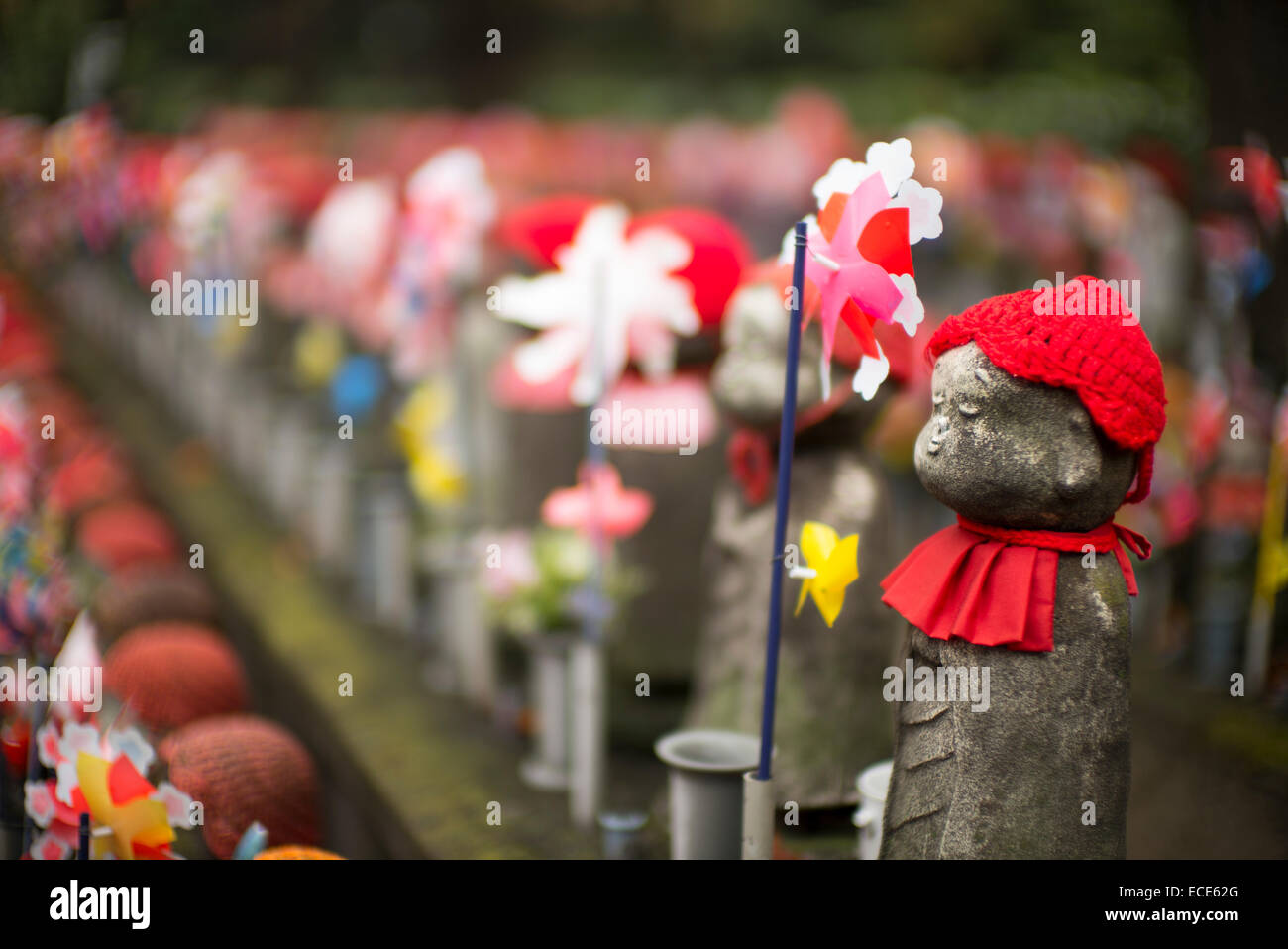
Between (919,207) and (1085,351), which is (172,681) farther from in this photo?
(1085,351)

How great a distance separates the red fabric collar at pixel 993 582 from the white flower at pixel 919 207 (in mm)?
428

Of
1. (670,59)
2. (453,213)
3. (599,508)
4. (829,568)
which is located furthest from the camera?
(670,59)

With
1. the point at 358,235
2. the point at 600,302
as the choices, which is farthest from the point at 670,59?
the point at 600,302

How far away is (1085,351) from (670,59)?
1405cm

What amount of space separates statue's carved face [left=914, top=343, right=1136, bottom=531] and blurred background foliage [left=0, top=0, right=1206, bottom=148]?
539 centimetres

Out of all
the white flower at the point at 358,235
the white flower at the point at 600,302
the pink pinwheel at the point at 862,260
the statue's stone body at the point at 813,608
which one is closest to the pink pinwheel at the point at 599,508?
the white flower at the point at 600,302

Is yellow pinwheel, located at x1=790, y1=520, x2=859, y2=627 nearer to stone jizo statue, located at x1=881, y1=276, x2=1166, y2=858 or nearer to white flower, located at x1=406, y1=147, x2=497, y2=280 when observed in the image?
stone jizo statue, located at x1=881, y1=276, x2=1166, y2=858

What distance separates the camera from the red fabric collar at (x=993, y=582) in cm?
167

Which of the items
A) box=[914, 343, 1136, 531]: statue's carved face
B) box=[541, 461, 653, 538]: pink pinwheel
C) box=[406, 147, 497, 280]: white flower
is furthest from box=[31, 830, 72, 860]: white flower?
box=[406, 147, 497, 280]: white flower

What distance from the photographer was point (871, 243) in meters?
1.69

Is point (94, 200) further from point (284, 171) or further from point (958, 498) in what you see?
point (958, 498)

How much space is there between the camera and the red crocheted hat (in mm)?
1624

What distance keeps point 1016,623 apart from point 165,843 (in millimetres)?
1330

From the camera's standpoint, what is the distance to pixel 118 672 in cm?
279
